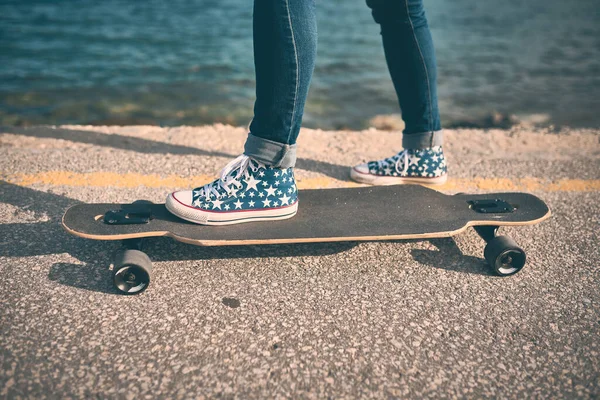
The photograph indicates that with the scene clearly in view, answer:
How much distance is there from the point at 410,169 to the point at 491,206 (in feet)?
1.97

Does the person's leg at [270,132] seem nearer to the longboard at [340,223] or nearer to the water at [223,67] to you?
the longboard at [340,223]

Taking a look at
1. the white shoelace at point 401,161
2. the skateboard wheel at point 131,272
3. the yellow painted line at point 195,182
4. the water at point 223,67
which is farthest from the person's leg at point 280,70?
the water at point 223,67

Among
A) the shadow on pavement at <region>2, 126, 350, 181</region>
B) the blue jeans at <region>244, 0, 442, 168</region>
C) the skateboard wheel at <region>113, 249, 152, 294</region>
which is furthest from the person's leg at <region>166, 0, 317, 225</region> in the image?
the shadow on pavement at <region>2, 126, 350, 181</region>

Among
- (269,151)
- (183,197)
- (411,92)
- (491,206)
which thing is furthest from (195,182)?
(491,206)

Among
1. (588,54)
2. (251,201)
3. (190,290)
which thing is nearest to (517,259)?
(251,201)

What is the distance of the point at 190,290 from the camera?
194 cm

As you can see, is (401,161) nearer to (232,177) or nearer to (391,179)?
(391,179)

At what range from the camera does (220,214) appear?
84.6 inches

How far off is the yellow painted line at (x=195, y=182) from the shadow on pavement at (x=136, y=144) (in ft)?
0.52

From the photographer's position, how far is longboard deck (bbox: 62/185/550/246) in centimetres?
203

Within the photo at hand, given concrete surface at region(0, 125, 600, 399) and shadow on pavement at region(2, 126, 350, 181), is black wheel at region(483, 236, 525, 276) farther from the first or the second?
shadow on pavement at region(2, 126, 350, 181)

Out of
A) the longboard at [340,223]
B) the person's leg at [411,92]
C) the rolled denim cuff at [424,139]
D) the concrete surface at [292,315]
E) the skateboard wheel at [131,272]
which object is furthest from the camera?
the rolled denim cuff at [424,139]

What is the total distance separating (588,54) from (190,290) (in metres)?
8.75

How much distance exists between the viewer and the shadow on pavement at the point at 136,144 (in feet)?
10.3
